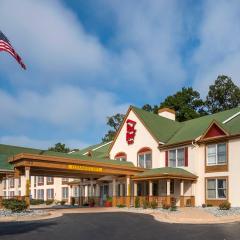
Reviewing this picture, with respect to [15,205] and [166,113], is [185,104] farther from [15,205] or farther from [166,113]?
[15,205]

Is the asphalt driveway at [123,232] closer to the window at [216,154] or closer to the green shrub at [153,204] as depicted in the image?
the green shrub at [153,204]

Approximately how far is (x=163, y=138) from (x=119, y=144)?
6910 mm

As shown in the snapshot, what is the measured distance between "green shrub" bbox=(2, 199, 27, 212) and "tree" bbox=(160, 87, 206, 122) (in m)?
41.1

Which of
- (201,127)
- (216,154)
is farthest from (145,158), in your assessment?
(216,154)

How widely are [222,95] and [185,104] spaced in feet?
20.8

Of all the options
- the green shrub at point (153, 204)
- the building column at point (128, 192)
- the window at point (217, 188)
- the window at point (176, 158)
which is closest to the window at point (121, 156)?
the building column at point (128, 192)

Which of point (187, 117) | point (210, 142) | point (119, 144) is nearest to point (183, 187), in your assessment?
point (210, 142)

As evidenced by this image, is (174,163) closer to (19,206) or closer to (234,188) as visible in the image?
(234,188)

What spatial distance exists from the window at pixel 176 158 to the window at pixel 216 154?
10.9 feet

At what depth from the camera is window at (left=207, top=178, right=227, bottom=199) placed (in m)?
34.5

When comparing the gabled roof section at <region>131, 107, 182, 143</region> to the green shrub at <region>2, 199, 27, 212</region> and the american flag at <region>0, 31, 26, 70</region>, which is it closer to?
the green shrub at <region>2, 199, 27, 212</region>

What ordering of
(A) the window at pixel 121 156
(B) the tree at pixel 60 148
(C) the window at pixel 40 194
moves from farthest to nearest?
(B) the tree at pixel 60 148 → (C) the window at pixel 40 194 → (A) the window at pixel 121 156

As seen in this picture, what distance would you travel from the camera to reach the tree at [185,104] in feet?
216

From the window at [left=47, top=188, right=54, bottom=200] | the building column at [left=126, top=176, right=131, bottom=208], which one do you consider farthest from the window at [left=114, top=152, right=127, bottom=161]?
the window at [left=47, top=188, right=54, bottom=200]
